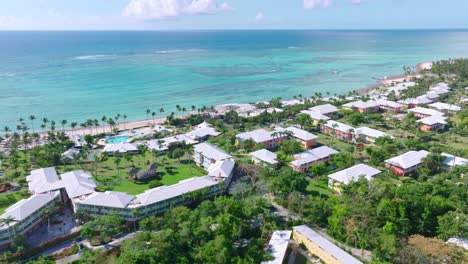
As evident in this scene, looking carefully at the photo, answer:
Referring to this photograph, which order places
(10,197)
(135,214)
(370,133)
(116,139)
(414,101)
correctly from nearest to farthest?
(135,214) → (10,197) → (370,133) → (116,139) → (414,101)

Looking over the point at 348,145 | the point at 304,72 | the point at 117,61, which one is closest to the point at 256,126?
the point at 348,145

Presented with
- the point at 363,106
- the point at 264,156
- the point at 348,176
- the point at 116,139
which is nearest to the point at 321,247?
the point at 348,176

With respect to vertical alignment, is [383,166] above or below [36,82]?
below

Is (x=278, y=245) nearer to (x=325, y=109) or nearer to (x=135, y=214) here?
(x=135, y=214)

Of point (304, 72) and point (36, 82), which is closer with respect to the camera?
point (36, 82)

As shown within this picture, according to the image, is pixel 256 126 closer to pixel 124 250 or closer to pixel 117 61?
pixel 124 250

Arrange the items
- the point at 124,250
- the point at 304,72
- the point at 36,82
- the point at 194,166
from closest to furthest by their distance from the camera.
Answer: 1. the point at 124,250
2. the point at 194,166
3. the point at 36,82
4. the point at 304,72

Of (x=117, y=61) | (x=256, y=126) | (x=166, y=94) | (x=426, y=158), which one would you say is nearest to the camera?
(x=426, y=158)
